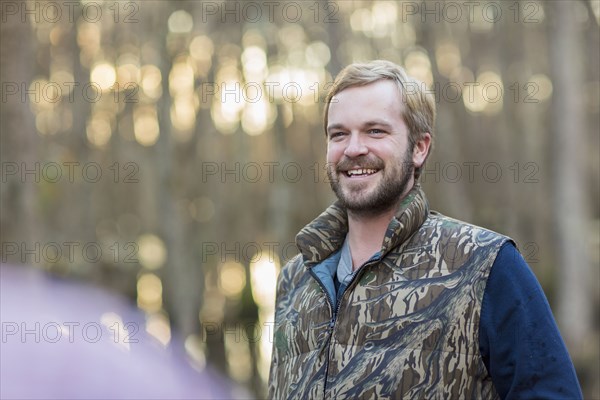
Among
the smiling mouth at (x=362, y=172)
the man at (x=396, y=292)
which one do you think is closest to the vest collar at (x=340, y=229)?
the man at (x=396, y=292)

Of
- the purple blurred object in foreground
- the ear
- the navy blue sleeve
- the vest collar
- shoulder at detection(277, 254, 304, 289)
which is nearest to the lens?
the purple blurred object in foreground

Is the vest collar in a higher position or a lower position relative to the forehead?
lower

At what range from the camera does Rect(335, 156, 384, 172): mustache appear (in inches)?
113

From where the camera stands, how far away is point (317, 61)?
94.2 feet

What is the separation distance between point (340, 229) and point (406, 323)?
565 millimetres

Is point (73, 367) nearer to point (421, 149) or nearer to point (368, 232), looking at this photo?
point (368, 232)

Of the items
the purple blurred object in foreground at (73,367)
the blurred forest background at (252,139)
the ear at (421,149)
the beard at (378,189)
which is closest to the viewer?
the purple blurred object in foreground at (73,367)

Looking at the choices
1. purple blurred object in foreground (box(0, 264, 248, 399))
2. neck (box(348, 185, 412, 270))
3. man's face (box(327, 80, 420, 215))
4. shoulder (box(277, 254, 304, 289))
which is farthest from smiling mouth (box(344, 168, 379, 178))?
purple blurred object in foreground (box(0, 264, 248, 399))

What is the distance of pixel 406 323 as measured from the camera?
2.65 meters

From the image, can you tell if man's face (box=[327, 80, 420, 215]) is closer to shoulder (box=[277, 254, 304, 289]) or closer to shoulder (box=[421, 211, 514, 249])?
shoulder (box=[421, 211, 514, 249])

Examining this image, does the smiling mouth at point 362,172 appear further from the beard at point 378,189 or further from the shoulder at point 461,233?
the shoulder at point 461,233

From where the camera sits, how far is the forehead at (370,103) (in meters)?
2.88

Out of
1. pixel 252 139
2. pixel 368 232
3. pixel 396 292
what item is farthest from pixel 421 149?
pixel 252 139

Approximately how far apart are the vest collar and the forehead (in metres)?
0.27
